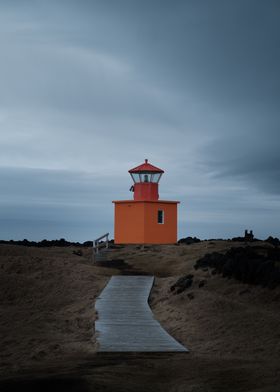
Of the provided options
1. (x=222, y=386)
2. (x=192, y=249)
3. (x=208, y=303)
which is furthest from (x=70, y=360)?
(x=192, y=249)

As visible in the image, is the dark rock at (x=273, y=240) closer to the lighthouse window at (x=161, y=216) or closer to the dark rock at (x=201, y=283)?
the lighthouse window at (x=161, y=216)

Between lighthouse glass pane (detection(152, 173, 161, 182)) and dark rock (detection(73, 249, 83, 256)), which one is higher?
lighthouse glass pane (detection(152, 173, 161, 182))

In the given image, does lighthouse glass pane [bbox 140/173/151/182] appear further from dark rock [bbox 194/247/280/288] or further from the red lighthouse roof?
dark rock [bbox 194/247/280/288]

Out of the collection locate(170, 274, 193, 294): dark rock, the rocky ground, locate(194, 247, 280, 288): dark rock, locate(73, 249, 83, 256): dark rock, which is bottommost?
the rocky ground

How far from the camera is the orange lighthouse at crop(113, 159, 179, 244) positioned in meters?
32.2

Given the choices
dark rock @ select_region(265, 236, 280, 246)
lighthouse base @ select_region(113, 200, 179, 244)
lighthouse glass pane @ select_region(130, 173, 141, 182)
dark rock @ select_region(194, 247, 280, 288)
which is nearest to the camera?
dark rock @ select_region(194, 247, 280, 288)

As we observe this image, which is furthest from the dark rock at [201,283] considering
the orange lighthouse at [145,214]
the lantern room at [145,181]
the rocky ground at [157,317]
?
the lantern room at [145,181]

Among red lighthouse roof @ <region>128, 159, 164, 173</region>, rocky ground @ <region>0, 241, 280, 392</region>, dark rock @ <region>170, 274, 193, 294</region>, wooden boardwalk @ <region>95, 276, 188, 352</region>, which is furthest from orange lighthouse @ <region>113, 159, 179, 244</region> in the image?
dark rock @ <region>170, 274, 193, 294</region>

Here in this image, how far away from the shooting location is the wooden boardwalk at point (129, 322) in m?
11.7

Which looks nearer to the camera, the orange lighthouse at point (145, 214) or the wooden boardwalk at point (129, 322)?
the wooden boardwalk at point (129, 322)

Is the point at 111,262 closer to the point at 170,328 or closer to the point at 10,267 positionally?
the point at 10,267

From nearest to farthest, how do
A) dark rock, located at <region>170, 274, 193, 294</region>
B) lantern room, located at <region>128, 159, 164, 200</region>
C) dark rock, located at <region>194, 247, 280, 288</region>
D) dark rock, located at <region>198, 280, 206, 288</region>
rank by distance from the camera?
1. dark rock, located at <region>194, 247, 280, 288</region>
2. dark rock, located at <region>198, 280, 206, 288</region>
3. dark rock, located at <region>170, 274, 193, 294</region>
4. lantern room, located at <region>128, 159, 164, 200</region>

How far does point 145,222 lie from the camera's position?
1262 inches

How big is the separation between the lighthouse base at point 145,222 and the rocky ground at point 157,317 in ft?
19.4
